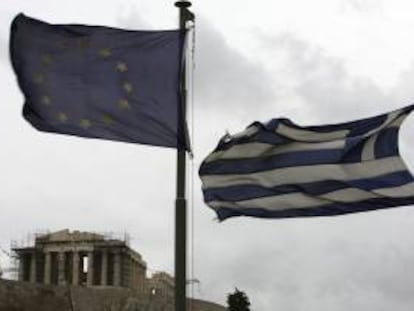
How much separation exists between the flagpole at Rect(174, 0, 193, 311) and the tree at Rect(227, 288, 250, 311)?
138 feet

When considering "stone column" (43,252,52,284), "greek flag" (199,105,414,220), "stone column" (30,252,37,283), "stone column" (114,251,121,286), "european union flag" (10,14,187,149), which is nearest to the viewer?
"european union flag" (10,14,187,149)

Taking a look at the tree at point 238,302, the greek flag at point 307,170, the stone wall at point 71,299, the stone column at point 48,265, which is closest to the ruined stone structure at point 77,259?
the stone column at point 48,265

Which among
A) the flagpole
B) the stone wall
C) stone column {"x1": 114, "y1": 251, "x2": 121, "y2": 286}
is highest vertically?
stone column {"x1": 114, "y1": 251, "x2": 121, "y2": 286}

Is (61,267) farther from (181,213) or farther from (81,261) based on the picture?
(181,213)

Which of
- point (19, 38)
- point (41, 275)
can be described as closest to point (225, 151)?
point (19, 38)

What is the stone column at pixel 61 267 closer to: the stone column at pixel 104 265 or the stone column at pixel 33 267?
the stone column at pixel 33 267

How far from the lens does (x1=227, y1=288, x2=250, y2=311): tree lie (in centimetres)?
5360

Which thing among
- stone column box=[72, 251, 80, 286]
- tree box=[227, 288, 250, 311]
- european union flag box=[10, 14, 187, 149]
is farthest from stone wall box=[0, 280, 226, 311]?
european union flag box=[10, 14, 187, 149]

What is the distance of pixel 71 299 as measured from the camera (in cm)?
6838

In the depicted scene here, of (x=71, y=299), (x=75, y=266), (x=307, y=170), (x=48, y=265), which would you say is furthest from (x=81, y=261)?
(x=307, y=170)

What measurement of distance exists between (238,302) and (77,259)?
2048 inches

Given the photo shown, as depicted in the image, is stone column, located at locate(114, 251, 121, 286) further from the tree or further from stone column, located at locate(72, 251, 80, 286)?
the tree

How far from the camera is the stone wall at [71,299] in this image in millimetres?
64125

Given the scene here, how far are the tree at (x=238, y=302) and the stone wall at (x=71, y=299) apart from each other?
1521cm
